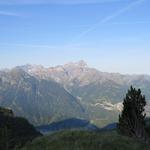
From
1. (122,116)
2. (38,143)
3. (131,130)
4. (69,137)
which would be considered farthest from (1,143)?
(122,116)

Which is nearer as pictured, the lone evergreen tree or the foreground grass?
the foreground grass

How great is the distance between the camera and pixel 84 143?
2522cm

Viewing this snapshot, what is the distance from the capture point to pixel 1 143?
33.0 meters

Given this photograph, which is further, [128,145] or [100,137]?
[100,137]

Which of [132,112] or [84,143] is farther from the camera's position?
[132,112]

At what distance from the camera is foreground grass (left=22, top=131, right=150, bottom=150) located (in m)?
24.3

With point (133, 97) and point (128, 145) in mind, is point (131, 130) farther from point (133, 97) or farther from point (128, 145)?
point (128, 145)

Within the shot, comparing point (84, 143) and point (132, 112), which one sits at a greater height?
point (132, 112)

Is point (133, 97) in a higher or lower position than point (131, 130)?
higher

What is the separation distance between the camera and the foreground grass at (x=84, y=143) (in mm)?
24281

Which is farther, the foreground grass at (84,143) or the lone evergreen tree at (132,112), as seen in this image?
the lone evergreen tree at (132,112)

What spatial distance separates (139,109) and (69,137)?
2661 centimetres

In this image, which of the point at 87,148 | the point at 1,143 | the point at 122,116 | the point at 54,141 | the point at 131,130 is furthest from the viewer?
the point at 122,116

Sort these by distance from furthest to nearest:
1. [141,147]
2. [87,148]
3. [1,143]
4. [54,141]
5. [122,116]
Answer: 1. [122,116]
2. [1,143]
3. [54,141]
4. [141,147]
5. [87,148]
